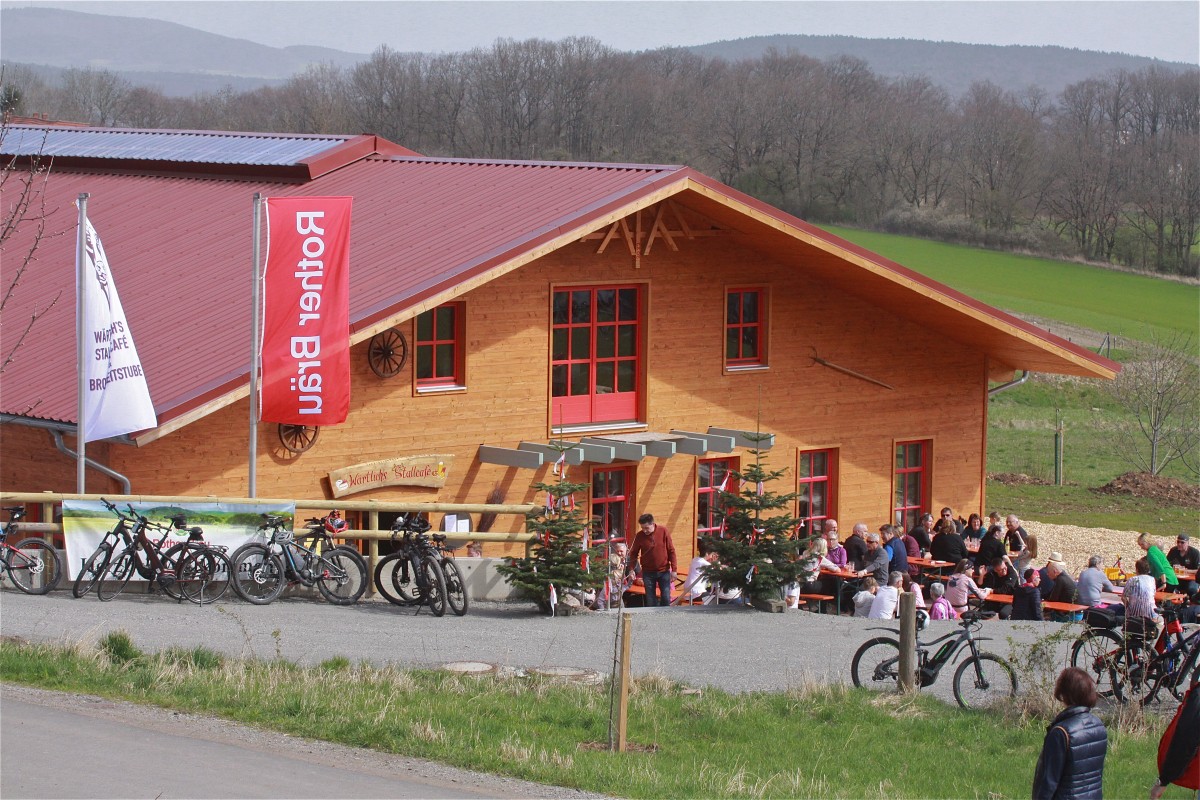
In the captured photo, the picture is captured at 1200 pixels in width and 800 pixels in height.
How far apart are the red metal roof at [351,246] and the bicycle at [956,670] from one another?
25.7 ft

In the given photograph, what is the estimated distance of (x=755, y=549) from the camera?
58.0 ft

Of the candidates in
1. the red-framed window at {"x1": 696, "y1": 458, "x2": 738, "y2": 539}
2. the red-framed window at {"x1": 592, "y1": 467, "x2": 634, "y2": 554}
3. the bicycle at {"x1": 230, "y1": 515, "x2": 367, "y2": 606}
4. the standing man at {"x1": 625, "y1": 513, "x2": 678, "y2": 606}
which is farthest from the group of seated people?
the bicycle at {"x1": 230, "y1": 515, "x2": 367, "y2": 606}

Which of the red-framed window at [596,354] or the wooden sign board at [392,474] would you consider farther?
the red-framed window at [596,354]

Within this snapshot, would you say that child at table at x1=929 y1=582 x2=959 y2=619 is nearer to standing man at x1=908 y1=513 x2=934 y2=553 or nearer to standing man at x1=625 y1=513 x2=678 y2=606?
standing man at x1=625 y1=513 x2=678 y2=606

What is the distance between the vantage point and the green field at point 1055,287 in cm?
5941

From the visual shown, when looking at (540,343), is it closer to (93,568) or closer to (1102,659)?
(93,568)

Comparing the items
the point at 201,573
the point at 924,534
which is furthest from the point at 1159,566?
the point at 201,573

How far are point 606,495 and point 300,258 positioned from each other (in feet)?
22.9

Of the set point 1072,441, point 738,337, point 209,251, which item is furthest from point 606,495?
point 1072,441

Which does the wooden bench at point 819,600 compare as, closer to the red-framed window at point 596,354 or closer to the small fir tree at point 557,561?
the small fir tree at point 557,561

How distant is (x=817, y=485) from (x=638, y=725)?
46.0ft

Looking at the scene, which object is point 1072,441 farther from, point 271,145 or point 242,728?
point 242,728

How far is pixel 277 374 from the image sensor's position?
17125mm

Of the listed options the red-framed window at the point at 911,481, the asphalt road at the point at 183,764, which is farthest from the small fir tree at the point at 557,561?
the red-framed window at the point at 911,481
